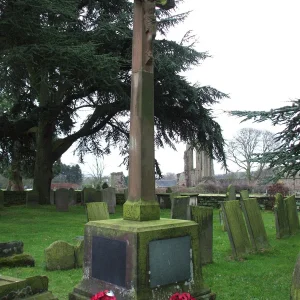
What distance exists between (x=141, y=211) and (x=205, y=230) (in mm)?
3281

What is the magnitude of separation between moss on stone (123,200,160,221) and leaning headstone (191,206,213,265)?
8.98 feet

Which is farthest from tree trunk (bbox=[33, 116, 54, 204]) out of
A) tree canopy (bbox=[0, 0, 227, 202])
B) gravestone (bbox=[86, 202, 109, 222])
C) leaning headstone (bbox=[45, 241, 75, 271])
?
leaning headstone (bbox=[45, 241, 75, 271])

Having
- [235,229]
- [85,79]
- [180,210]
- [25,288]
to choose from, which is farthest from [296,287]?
[85,79]

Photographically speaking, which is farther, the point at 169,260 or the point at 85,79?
the point at 85,79

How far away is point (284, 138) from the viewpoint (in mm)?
8062

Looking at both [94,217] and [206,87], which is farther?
[206,87]

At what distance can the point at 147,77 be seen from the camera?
5203 mm

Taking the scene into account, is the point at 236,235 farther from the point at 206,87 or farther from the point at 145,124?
the point at 206,87

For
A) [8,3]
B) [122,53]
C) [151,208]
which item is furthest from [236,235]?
[122,53]

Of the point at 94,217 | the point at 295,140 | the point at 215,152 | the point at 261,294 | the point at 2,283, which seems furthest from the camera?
the point at 215,152

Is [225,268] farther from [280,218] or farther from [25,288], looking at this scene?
[280,218]

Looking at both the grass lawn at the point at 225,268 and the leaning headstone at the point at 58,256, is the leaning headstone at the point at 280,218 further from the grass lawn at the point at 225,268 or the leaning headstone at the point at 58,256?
the leaning headstone at the point at 58,256

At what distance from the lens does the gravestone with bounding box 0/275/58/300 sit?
412 centimetres

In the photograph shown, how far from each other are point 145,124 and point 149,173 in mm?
608
